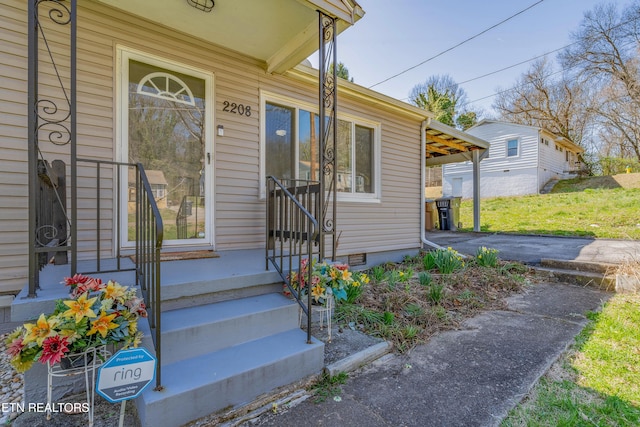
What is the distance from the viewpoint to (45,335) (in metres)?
1.47

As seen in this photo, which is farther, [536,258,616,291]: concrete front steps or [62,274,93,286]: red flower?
[536,258,616,291]: concrete front steps

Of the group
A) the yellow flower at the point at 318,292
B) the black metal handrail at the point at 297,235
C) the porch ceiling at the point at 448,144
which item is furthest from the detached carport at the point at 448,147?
the yellow flower at the point at 318,292

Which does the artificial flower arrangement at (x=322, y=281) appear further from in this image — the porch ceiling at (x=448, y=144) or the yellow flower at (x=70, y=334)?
the porch ceiling at (x=448, y=144)

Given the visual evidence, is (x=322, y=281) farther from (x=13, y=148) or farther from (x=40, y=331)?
(x=13, y=148)

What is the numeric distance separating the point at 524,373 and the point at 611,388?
473mm

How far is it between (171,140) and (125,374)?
2.54 meters

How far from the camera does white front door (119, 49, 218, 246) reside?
309 centimetres

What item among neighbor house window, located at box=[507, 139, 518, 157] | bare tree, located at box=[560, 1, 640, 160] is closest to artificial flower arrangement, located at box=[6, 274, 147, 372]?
neighbor house window, located at box=[507, 139, 518, 157]

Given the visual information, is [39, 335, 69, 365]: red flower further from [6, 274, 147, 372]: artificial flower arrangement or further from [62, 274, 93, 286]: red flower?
[62, 274, 93, 286]: red flower

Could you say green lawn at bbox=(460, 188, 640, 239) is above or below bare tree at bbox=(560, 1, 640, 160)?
below

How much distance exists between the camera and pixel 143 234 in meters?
2.03

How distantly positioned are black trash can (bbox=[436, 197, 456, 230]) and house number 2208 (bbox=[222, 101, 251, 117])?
27.5 ft

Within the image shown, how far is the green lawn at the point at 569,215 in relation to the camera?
8477 mm

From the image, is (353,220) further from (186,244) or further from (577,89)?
(577,89)
